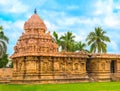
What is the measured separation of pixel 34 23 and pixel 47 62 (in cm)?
585

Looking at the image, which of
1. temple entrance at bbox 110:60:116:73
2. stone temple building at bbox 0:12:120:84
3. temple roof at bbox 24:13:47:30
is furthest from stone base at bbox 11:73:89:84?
temple roof at bbox 24:13:47:30

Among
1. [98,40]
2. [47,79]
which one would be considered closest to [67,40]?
[98,40]

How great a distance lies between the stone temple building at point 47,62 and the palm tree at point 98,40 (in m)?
10.2

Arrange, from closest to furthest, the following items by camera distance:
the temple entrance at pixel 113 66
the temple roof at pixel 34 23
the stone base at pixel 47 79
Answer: the stone base at pixel 47 79, the temple roof at pixel 34 23, the temple entrance at pixel 113 66

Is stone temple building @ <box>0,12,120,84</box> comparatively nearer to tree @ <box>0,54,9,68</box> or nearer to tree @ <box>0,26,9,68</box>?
tree @ <box>0,26,9,68</box>

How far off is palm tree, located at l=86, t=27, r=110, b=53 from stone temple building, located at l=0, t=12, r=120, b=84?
10213mm

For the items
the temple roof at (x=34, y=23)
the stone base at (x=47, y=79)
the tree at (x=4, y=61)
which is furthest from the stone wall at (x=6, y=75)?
the tree at (x=4, y=61)

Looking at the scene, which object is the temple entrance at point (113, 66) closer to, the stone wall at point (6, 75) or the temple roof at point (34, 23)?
the temple roof at point (34, 23)

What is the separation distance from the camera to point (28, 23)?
4131 cm

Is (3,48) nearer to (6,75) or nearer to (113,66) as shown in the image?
(6,75)

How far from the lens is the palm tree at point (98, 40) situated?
54844 millimetres

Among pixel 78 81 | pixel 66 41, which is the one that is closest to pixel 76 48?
pixel 66 41

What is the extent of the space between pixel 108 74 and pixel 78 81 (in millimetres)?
5443

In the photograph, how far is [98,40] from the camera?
182 ft
